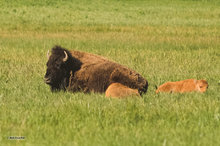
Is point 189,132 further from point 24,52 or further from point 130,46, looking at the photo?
point 130,46

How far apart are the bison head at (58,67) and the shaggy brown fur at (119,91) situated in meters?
1.10

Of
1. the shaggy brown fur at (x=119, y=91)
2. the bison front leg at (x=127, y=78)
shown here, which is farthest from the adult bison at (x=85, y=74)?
the shaggy brown fur at (x=119, y=91)

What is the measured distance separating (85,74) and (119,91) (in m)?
0.98

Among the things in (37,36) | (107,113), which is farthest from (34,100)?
(37,36)

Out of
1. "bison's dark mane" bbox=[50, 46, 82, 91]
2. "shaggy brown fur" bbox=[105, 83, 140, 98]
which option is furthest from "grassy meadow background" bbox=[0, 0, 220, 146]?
"bison's dark mane" bbox=[50, 46, 82, 91]

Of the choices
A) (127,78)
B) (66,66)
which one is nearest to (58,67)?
(66,66)

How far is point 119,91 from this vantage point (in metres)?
9.13

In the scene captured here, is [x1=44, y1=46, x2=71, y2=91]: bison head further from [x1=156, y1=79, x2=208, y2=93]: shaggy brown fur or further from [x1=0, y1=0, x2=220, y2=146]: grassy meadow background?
[x1=156, y1=79, x2=208, y2=93]: shaggy brown fur

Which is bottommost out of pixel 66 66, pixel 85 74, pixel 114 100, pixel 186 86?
pixel 186 86

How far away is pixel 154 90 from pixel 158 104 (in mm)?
2267

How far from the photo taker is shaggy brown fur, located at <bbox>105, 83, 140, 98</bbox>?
29.7 ft

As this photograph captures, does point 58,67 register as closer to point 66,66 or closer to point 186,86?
point 66,66

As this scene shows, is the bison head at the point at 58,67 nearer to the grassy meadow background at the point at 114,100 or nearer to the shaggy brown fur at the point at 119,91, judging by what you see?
the grassy meadow background at the point at 114,100

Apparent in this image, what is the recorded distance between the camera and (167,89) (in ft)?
33.8
